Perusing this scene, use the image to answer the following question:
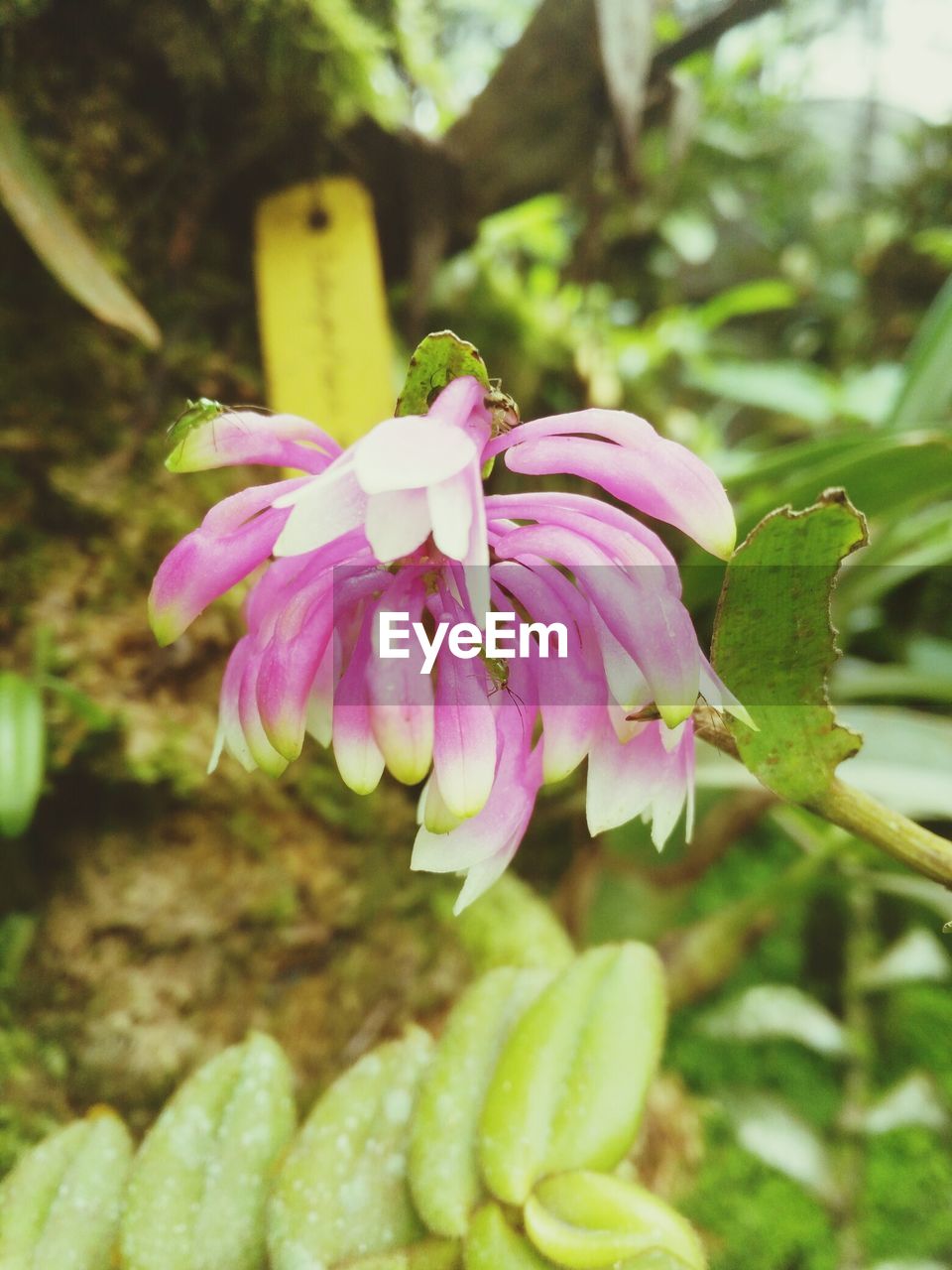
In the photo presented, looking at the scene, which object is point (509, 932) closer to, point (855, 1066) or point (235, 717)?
point (855, 1066)

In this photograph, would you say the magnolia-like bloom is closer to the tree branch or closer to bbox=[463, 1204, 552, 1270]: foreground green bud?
bbox=[463, 1204, 552, 1270]: foreground green bud

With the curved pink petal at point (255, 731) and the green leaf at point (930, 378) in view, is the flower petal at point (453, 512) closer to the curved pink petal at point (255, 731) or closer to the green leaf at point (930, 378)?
the curved pink petal at point (255, 731)

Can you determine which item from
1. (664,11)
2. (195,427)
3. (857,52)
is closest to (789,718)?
(195,427)

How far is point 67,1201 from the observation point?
0.47 m

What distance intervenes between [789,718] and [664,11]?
2.69 ft

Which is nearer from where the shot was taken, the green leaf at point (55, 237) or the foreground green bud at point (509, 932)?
the green leaf at point (55, 237)

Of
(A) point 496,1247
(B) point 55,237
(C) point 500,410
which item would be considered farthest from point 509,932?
(B) point 55,237

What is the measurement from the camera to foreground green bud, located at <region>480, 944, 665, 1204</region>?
1.51ft

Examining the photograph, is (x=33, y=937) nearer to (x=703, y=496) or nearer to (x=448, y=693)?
(x=448, y=693)

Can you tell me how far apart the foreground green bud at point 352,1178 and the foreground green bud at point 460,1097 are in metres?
0.02

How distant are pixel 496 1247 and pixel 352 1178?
98 millimetres

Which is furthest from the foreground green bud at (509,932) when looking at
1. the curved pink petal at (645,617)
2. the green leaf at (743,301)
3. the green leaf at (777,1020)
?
the green leaf at (743,301)

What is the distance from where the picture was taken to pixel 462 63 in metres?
0.89

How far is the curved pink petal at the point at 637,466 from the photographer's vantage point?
0.34m
